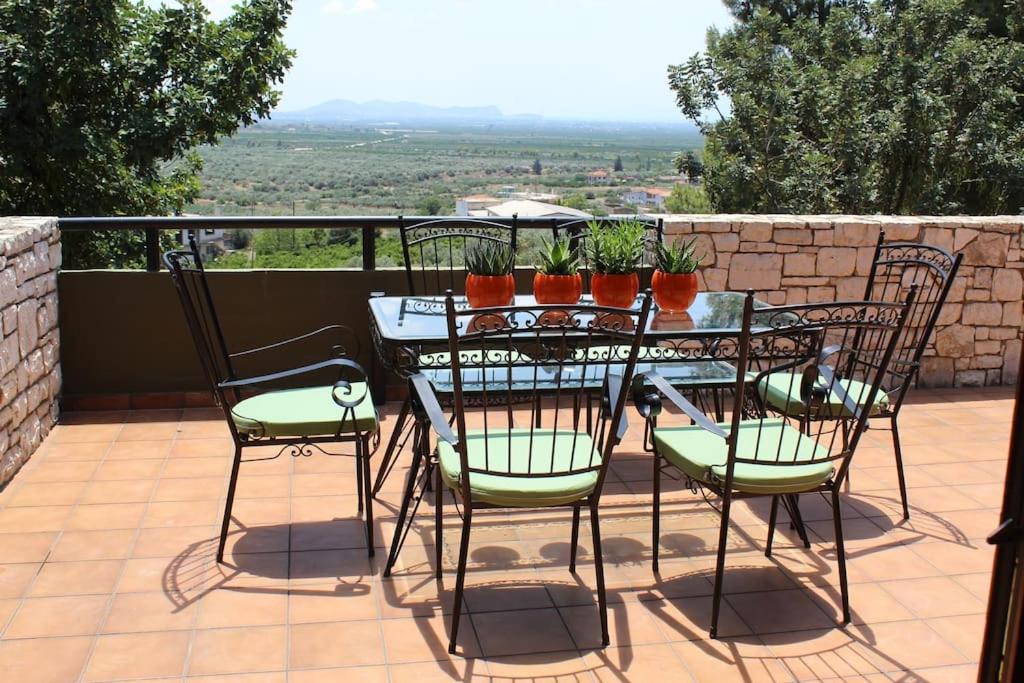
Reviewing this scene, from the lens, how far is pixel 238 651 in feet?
8.27

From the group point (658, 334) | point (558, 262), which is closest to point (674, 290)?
point (658, 334)

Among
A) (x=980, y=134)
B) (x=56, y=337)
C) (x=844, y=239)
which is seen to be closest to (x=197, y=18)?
(x=56, y=337)

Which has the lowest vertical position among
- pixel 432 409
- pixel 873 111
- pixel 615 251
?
pixel 432 409

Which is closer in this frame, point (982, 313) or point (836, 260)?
point (836, 260)

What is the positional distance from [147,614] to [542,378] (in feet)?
5.20

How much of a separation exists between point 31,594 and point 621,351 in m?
2.17

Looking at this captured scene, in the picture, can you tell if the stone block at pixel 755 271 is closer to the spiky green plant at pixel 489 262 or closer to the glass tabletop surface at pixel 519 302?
the glass tabletop surface at pixel 519 302

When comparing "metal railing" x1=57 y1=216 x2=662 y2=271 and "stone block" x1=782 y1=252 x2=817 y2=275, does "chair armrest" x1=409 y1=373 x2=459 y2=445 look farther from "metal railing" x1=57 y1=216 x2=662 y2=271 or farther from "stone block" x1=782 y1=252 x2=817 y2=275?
"stone block" x1=782 y1=252 x2=817 y2=275

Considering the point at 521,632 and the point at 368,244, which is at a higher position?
the point at 368,244

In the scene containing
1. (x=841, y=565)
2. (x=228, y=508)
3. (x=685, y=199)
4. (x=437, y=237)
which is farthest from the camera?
(x=685, y=199)

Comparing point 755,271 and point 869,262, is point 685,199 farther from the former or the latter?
point 755,271

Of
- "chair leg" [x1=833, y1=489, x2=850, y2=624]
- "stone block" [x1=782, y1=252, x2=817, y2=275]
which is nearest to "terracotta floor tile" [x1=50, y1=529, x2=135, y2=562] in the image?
"chair leg" [x1=833, y1=489, x2=850, y2=624]

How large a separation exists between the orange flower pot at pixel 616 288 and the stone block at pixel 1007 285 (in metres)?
2.72

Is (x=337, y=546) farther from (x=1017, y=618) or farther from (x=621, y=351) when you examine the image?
(x=1017, y=618)
